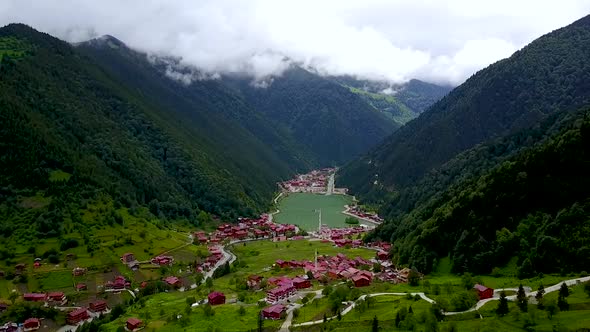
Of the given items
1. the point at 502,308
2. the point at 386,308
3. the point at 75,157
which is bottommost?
the point at 386,308

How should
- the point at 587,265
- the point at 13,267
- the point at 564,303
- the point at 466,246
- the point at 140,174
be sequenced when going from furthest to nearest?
the point at 140,174, the point at 13,267, the point at 466,246, the point at 587,265, the point at 564,303

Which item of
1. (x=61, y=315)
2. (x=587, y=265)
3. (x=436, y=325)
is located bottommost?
(x=61, y=315)

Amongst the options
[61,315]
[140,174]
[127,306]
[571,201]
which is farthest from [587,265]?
[140,174]

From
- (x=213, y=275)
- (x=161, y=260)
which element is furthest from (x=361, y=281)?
(x=161, y=260)

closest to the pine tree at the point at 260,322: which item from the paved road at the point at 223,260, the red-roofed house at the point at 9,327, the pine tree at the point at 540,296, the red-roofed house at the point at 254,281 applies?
the red-roofed house at the point at 254,281

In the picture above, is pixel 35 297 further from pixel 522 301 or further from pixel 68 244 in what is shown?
pixel 522 301

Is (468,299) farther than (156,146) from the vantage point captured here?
No

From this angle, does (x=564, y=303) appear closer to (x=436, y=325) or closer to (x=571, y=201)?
(x=436, y=325)
